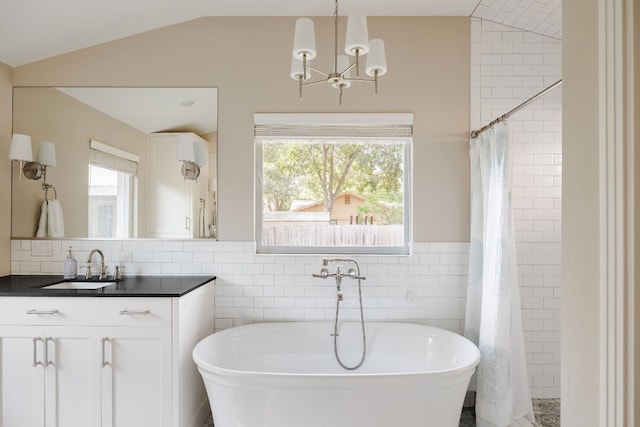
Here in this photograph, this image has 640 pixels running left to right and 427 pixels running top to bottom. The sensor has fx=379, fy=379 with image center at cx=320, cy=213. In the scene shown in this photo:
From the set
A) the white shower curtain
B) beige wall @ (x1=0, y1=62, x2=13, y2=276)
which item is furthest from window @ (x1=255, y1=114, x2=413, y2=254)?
beige wall @ (x1=0, y1=62, x2=13, y2=276)

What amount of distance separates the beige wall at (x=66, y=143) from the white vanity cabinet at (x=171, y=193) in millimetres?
69

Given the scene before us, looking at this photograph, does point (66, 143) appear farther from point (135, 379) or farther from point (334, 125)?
point (334, 125)

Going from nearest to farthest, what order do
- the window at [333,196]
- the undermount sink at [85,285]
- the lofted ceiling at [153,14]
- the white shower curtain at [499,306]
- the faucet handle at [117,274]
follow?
the white shower curtain at [499,306]
the lofted ceiling at [153,14]
the undermount sink at [85,285]
the faucet handle at [117,274]
the window at [333,196]

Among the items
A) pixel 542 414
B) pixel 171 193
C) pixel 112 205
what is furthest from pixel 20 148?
pixel 542 414

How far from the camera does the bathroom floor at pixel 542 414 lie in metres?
2.59

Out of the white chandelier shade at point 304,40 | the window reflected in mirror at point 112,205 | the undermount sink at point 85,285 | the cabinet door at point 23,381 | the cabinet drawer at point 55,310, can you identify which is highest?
the white chandelier shade at point 304,40

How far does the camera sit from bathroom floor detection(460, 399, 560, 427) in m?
2.60

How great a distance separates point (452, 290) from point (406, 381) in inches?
43.5

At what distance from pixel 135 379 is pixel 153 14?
2.46 metres

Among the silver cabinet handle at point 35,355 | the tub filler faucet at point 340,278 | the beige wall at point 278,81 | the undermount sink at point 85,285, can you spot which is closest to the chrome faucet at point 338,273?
→ the tub filler faucet at point 340,278

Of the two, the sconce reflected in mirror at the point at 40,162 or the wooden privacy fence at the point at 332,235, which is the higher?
the sconce reflected in mirror at the point at 40,162

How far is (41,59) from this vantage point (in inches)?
114

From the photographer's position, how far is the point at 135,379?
7.32ft
